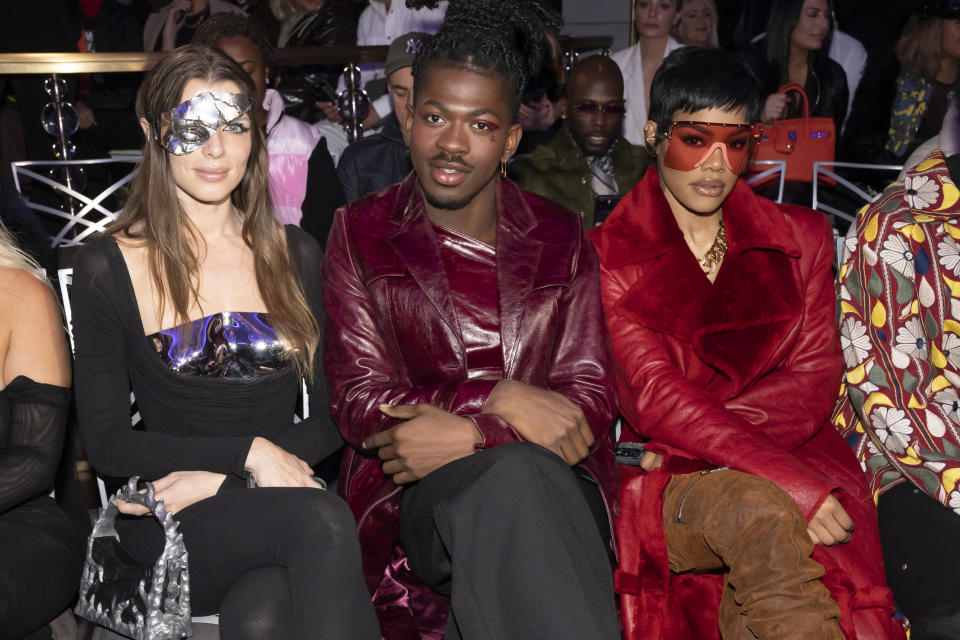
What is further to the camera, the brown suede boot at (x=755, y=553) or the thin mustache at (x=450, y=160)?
the thin mustache at (x=450, y=160)

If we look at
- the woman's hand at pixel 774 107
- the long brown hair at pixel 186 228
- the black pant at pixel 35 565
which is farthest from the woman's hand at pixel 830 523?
the woman's hand at pixel 774 107

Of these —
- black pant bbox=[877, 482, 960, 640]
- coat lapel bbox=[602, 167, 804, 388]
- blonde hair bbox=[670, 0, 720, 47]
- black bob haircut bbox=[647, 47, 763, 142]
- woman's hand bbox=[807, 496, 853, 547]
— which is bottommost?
black pant bbox=[877, 482, 960, 640]

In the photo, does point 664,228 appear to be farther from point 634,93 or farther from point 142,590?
point 634,93

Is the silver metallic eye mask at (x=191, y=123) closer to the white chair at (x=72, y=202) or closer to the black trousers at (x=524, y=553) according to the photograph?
the white chair at (x=72, y=202)

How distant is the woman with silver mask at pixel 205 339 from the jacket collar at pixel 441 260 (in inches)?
10.9

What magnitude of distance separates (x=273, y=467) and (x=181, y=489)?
0.21 m

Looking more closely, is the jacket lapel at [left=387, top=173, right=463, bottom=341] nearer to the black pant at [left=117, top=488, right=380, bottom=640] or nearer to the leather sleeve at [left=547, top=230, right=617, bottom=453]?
the leather sleeve at [left=547, top=230, right=617, bottom=453]

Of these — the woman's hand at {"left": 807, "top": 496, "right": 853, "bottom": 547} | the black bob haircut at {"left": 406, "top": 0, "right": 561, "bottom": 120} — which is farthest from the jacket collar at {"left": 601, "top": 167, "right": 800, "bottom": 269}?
the woman's hand at {"left": 807, "top": 496, "right": 853, "bottom": 547}

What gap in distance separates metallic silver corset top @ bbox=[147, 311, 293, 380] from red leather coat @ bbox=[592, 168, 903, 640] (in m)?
0.90

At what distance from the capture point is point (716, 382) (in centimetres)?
251

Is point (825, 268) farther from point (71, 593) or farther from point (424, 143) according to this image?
point (71, 593)

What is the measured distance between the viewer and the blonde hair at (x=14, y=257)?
226cm

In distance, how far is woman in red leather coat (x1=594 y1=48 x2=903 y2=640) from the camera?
2209 mm

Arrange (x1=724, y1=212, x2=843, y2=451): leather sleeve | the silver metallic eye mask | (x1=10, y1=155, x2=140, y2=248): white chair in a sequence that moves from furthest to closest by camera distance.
Answer: 1. (x1=10, y1=155, x2=140, y2=248): white chair
2. (x1=724, y1=212, x2=843, y2=451): leather sleeve
3. the silver metallic eye mask
